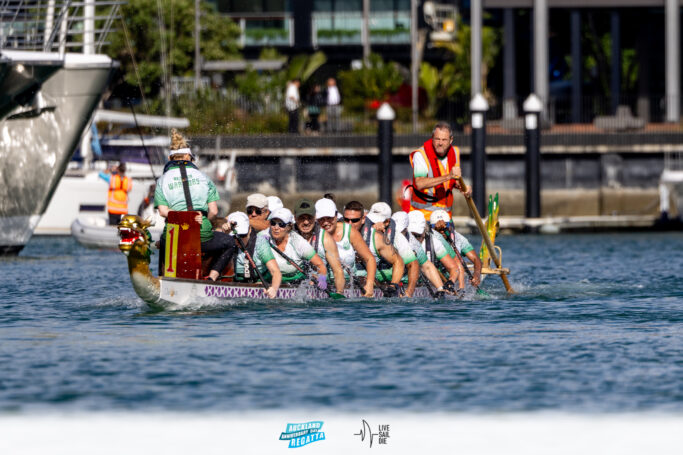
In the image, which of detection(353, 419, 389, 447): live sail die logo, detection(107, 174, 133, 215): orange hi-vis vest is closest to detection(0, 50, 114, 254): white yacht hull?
detection(107, 174, 133, 215): orange hi-vis vest

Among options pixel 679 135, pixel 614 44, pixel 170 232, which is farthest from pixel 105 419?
pixel 614 44

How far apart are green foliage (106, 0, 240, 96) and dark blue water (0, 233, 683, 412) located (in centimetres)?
3233

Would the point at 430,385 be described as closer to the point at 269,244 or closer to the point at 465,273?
the point at 269,244

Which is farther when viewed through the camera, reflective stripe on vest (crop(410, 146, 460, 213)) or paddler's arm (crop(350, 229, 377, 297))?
reflective stripe on vest (crop(410, 146, 460, 213))

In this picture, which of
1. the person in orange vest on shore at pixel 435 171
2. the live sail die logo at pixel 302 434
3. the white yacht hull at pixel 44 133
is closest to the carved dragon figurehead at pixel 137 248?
the person in orange vest on shore at pixel 435 171

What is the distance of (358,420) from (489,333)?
16.5 ft

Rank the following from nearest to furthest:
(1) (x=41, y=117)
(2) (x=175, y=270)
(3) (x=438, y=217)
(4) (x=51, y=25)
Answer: (2) (x=175, y=270)
(3) (x=438, y=217)
(1) (x=41, y=117)
(4) (x=51, y=25)

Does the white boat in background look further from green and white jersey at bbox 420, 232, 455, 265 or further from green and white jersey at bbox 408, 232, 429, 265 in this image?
A: green and white jersey at bbox 408, 232, 429, 265

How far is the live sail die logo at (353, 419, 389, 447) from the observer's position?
430 inches

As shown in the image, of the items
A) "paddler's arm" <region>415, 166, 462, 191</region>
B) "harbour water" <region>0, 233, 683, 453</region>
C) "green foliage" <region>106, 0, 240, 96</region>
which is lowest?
"harbour water" <region>0, 233, 683, 453</region>

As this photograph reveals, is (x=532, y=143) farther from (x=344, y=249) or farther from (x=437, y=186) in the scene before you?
(x=344, y=249)

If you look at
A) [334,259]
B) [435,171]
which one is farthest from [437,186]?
[334,259]

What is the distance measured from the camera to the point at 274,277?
16.9m

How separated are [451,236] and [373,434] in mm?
7660
